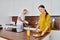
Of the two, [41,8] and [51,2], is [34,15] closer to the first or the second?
[51,2]

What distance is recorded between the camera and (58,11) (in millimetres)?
4273

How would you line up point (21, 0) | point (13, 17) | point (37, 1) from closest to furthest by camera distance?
point (37, 1)
point (21, 0)
point (13, 17)

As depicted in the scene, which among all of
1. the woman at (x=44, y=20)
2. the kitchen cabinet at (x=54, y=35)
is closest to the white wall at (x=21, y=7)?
the kitchen cabinet at (x=54, y=35)

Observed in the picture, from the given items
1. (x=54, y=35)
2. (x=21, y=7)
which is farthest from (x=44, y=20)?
(x=21, y=7)

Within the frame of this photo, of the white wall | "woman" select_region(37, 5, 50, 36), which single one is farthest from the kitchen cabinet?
the white wall

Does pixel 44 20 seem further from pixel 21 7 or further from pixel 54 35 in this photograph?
pixel 21 7

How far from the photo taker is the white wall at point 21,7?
4394 mm

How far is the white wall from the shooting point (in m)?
4.39

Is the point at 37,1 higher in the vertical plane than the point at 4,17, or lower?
higher

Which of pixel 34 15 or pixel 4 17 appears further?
pixel 4 17

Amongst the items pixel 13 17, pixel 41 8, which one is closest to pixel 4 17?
pixel 13 17

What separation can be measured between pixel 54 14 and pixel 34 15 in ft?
3.01

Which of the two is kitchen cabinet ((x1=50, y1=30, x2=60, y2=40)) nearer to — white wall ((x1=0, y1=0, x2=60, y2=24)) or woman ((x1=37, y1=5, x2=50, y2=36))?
woman ((x1=37, y1=5, x2=50, y2=36))

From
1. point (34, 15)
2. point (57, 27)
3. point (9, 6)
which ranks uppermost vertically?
point (9, 6)
